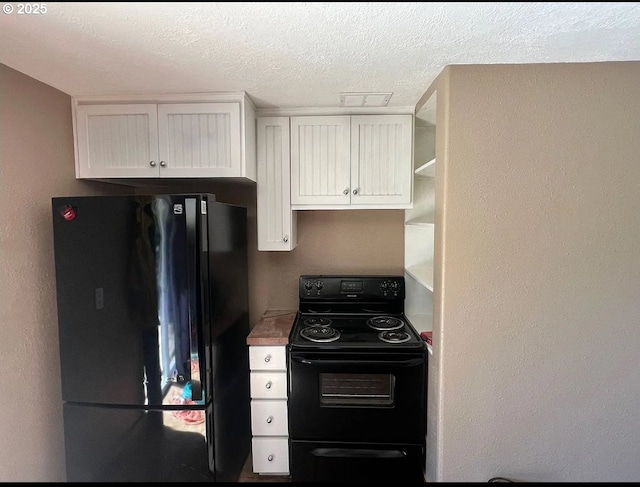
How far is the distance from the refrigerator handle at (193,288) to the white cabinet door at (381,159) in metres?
0.97

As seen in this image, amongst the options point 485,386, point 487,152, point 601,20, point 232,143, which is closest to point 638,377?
point 485,386

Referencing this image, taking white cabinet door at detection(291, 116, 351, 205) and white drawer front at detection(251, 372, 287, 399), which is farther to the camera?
white cabinet door at detection(291, 116, 351, 205)

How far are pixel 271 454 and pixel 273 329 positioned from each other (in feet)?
2.32

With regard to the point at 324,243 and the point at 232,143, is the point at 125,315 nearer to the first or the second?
the point at 232,143

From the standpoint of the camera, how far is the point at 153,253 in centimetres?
134

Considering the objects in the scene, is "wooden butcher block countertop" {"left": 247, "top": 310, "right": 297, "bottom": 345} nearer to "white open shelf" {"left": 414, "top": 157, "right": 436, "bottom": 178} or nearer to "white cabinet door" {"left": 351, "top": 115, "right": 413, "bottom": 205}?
"white cabinet door" {"left": 351, "top": 115, "right": 413, "bottom": 205}

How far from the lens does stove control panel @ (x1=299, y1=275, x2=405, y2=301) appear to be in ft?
6.88

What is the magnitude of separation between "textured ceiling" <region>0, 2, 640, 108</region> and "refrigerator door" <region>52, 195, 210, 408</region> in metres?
0.58

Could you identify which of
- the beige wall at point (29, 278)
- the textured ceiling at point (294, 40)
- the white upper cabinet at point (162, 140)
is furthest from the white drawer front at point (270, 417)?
Result: the textured ceiling at point (294, 40)

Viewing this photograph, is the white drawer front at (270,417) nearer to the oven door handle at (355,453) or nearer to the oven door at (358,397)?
the oven door at (358,397)

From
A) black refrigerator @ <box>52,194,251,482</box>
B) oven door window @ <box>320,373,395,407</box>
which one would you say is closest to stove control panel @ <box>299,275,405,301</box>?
oven door window @ <box>320,373,395,407</box>

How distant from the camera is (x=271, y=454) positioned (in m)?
1.76

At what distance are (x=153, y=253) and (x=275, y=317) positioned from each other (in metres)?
0.99

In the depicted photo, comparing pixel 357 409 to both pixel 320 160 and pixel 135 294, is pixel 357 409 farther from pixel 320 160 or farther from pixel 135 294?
pixel 320 160
